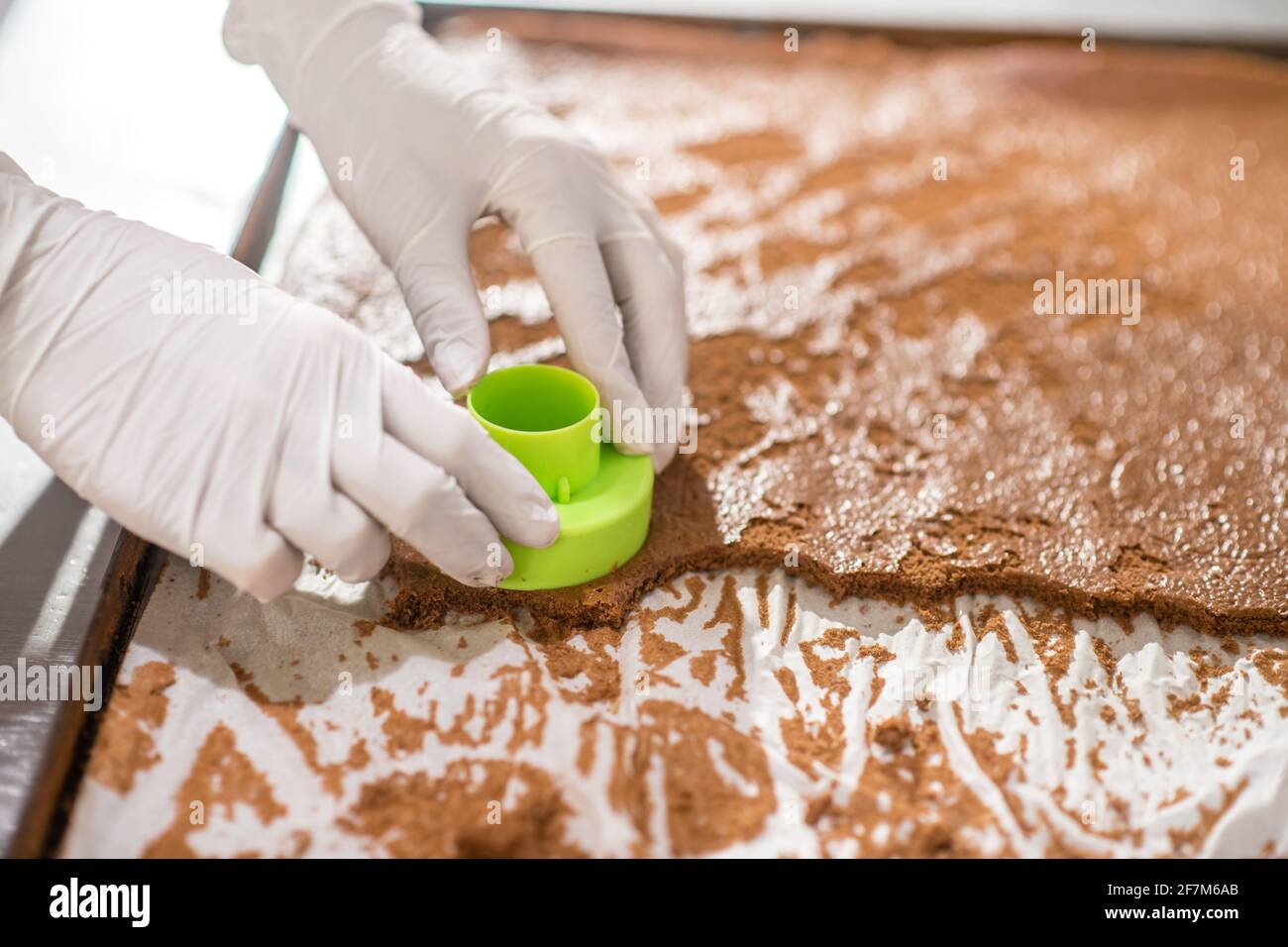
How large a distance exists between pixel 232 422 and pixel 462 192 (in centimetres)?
72

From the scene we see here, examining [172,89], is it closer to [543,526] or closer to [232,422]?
[232,422]

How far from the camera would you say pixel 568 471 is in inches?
69.1

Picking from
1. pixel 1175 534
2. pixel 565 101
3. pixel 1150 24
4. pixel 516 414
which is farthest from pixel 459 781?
pixel 1150 24

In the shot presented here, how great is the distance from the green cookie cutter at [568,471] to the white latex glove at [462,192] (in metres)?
0.06

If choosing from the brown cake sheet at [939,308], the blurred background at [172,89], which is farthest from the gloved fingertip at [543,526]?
the blurred background at [172,89]

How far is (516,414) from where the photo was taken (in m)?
1.90

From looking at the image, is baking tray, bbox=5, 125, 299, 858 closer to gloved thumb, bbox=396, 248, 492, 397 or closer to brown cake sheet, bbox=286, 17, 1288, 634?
brown cake sheet, bbox=286, 17, 1288, 634

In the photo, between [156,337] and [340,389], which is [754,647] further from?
[156,337]
